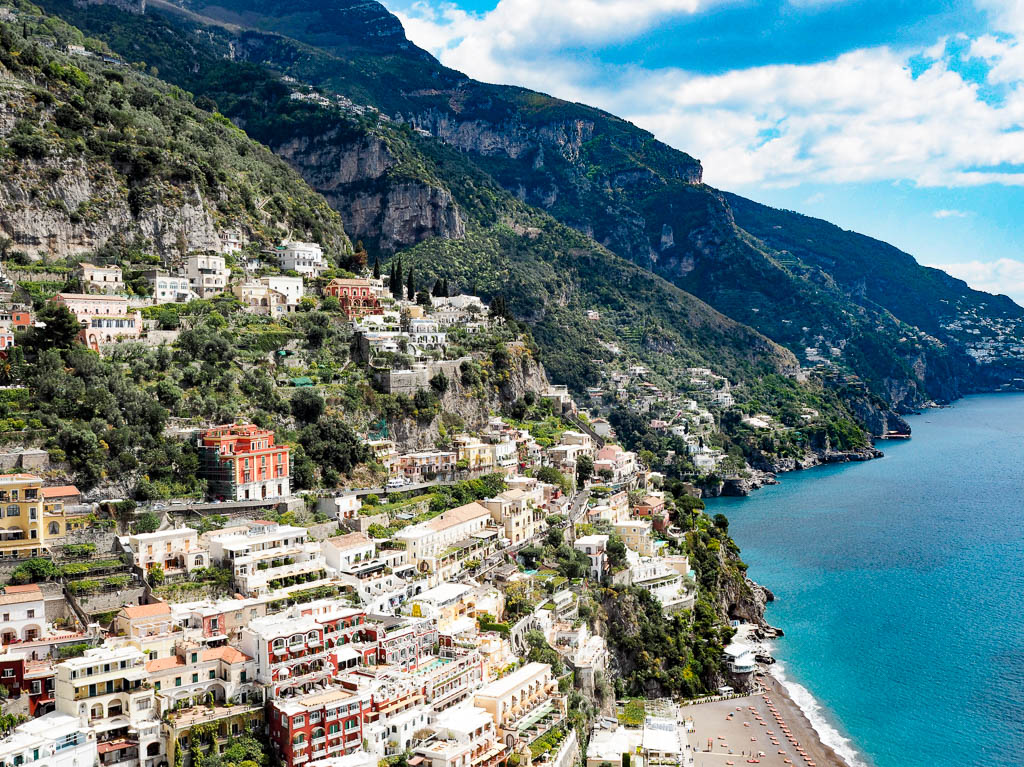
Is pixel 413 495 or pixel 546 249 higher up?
pixel 546 249

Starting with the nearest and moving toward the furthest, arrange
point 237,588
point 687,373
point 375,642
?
point 375,642 → point 237,588 → point 687,373

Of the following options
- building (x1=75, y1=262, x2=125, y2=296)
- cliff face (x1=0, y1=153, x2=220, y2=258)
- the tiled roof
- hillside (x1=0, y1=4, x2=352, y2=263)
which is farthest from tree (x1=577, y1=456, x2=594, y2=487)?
the tiled roof

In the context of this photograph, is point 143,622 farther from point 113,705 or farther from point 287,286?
point 287,286

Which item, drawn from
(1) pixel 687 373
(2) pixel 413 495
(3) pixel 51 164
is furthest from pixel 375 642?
(1) pixel 687 373

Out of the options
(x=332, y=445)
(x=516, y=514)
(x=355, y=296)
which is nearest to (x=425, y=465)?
(x=516, y=514)

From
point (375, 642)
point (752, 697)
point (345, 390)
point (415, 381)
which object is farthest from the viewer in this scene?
point (415, 381)

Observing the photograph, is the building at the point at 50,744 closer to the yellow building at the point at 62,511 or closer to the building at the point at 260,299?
the yellow building at the point at 62,511

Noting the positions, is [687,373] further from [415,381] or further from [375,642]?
[375,642]
